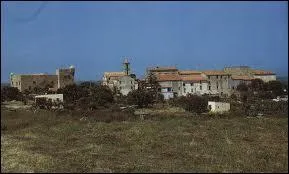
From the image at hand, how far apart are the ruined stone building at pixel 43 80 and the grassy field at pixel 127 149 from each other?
35.1m

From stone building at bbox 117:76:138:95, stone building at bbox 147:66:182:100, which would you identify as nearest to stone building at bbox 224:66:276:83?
stone building at bbox 147:66:182:100

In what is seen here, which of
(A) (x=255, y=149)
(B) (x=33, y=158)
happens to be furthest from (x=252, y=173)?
(B) (x=33, y=158)

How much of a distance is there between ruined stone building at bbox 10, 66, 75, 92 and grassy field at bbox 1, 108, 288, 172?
3511cm

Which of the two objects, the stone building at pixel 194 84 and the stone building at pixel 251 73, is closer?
the stone building at pixel 194 84

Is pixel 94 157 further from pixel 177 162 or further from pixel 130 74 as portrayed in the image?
pixel 130 74

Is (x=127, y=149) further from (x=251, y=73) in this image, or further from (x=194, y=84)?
(x=251, y=73)

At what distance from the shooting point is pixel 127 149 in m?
14.0

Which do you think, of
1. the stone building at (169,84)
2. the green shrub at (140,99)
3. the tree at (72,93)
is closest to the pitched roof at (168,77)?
the stone building at (169,84)

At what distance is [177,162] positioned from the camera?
11.7 meters

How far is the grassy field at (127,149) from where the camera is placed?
10633mm

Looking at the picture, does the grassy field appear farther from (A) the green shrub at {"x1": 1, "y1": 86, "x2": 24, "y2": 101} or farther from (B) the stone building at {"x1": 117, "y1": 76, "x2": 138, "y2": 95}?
(B) the stone building at {"x1": 117, "y1": 76, "x2": 138, "y2": 95}

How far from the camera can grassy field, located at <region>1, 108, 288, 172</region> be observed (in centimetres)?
1063

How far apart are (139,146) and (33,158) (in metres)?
4.36

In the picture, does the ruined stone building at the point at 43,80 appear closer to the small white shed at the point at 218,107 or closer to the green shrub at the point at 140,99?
the green shrub at the point at 140,99
